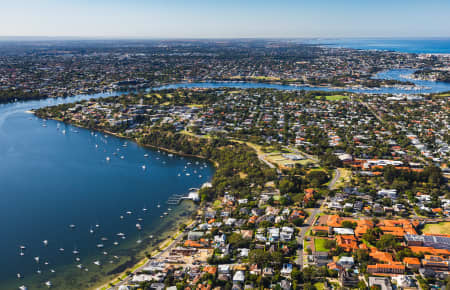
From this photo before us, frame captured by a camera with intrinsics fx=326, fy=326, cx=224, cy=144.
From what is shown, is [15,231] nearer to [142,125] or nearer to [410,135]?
[142,125]

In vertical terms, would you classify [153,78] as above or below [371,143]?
above

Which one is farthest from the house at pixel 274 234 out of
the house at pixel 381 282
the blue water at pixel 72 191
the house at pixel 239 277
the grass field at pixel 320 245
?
the blue water at pixel 72 191

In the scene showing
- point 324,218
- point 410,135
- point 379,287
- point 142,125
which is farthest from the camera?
point 142,125

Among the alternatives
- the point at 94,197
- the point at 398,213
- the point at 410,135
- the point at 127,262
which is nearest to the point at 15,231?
the point at 94,197

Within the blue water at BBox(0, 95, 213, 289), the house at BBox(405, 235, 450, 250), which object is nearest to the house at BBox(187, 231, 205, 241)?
the blue water at BBox(0, 95, 213, 289)

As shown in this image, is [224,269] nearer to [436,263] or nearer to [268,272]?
[268,272]

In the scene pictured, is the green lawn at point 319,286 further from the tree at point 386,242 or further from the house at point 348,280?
the tree at point 386,242
